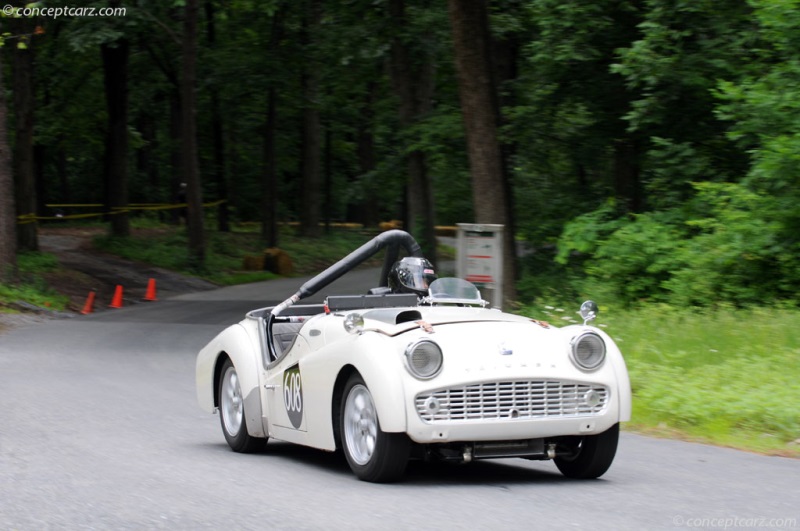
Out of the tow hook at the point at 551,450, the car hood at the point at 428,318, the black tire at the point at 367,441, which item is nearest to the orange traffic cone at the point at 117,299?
the car hood at the point at 428,318

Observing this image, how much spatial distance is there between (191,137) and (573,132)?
15821mm

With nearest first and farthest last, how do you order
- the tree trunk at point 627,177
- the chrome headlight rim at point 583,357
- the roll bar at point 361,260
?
the chrome headlight rim at point 583,357, the roll bar at point 361,260, the tree trunk at point 627,177

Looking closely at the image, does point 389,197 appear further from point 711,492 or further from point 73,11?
point 711,492

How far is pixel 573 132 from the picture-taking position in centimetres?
2272

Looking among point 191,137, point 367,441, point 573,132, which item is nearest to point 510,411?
point 367,441

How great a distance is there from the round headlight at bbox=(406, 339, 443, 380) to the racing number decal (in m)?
1.33

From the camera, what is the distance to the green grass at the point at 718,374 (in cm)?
970

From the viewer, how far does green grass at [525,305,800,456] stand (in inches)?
382

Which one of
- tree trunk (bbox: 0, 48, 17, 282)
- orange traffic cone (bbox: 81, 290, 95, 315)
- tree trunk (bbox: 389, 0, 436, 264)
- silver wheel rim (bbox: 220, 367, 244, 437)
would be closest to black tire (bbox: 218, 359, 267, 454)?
silver wheel rim (bbox: 220, 367, 244, 437)

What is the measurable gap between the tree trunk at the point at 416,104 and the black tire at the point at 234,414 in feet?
58.2

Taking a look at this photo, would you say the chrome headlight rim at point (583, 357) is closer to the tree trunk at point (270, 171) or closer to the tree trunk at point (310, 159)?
the tree trunk at point (310, 159)

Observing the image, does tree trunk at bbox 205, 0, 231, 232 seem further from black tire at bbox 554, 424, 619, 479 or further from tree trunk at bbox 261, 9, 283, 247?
black tire at bbox 554, 424, 619, 479

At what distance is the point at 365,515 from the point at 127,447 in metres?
3.67

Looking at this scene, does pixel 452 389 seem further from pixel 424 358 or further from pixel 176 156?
pixel 176 156
